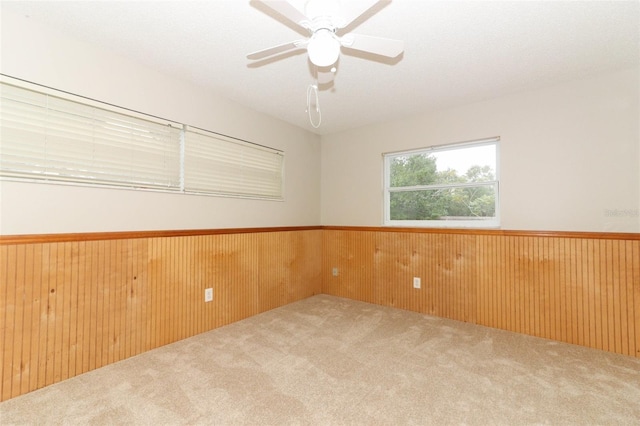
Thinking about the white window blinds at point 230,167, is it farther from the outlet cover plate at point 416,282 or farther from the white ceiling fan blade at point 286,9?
the outlet cover plate at point 416,282

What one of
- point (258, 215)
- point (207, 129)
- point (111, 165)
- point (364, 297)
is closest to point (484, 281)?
point (364, 297)

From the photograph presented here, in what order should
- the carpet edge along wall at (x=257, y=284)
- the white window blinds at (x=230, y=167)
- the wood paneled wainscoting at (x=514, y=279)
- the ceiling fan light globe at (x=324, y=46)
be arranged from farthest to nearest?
the white window blinds at (x=230, y=167)
the wood paneled wainscoting at (x=514, y=279)
the carpet edge along wall at (x=257, y=284)
the ceiling fan light globe at (x=324, y=46)

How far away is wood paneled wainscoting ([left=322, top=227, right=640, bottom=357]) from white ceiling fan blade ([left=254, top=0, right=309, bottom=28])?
259 centimetres

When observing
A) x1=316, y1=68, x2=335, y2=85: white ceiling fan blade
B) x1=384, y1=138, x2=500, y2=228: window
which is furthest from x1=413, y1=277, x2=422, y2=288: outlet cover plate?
x1=316, y1=68, x2=335, y2=85: white ceiling fan blade

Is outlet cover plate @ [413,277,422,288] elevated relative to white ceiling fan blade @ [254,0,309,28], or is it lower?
lower

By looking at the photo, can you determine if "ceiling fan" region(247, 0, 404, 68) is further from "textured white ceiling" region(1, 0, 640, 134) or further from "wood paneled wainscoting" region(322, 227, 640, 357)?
"wood paneled wainscoting" region(322, 227, 640, 357)

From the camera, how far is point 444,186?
335 cm

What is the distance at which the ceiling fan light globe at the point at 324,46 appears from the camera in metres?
1.42

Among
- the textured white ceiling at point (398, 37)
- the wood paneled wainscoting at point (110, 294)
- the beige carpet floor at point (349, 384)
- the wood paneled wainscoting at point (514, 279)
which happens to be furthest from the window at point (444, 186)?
the wood paneled wainscoting at point (110, 294)

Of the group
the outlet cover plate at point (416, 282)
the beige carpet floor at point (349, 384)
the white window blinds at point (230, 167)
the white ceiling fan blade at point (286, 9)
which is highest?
the white ceiling fan blade at point (286, 9)

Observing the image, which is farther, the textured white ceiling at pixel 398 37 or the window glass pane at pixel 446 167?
the window glass pane at pixel 446 167

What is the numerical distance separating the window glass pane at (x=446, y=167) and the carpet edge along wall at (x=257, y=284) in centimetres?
62

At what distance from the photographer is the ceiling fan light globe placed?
1.42 m

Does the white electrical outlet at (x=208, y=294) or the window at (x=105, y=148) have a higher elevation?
the window at (x=105, y=148)
